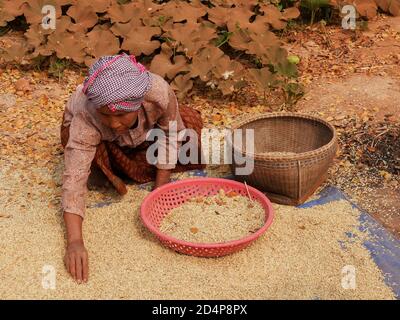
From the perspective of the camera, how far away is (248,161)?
3.10 m

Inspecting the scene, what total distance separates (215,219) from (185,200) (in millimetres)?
239

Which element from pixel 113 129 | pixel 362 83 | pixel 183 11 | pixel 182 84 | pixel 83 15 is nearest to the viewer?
pixel 113 129

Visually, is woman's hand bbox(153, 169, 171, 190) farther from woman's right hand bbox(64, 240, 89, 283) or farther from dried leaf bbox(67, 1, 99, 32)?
dried leaf bbox(67, 1, 99, 32)

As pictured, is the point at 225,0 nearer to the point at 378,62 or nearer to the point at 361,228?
the point at 378,62

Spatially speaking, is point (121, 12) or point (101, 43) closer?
point (101, 43)

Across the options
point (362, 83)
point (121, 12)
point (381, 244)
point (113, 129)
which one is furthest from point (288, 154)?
point (121, 12)

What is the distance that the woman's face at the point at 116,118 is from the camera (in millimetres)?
2706

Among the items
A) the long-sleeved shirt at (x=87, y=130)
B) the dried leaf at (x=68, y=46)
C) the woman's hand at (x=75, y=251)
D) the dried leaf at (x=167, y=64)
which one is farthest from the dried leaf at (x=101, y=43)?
the woman's hand at (x=75, y=251)

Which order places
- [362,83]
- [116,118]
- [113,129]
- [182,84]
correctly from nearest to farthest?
[116,118] < [113,129] < [182,84] < [362,83]

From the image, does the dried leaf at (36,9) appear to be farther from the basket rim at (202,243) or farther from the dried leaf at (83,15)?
the basket rim at (202,243)

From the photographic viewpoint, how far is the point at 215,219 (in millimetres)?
2986

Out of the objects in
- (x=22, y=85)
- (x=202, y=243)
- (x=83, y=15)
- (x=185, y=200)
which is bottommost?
(x=22, y=85)

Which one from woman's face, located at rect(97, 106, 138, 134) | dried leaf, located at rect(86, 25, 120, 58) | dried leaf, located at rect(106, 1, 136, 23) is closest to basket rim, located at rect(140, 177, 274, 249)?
woman's face, located at rect(97, 106, 138, 134)

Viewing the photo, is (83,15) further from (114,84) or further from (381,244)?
(381,244)
